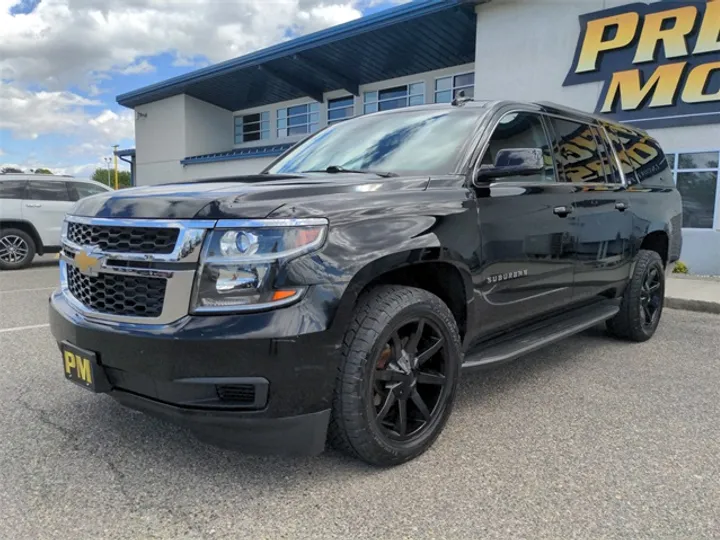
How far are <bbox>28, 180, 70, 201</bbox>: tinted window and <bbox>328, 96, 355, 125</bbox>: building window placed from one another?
11.2 metres

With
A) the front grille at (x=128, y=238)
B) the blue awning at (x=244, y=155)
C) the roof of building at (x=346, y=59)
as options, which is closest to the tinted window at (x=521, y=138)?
the front grille at (x=128, y=238)

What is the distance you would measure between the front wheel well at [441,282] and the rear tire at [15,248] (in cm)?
1059

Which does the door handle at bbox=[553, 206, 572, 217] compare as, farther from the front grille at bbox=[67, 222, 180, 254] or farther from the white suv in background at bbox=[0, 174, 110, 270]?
the white suv in background at bbox=[0, 174, 110, 270]

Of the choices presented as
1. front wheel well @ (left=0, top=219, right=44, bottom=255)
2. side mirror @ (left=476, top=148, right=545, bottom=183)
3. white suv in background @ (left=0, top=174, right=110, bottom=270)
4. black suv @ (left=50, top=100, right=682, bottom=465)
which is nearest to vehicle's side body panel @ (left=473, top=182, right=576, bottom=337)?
black suv @ (left=50, top=100, right=682, bottom=465)

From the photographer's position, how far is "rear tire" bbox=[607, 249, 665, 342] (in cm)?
505

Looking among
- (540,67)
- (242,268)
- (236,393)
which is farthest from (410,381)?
(540,67)

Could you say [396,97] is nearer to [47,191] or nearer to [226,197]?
[47,191]

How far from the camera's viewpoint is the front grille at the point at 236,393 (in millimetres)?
2260

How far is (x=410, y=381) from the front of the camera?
2.72m

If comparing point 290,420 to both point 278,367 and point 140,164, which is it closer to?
point 278,367

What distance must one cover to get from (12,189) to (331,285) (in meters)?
10.9

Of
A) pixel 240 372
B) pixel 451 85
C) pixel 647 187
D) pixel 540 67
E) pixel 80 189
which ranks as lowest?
pixel 240 372

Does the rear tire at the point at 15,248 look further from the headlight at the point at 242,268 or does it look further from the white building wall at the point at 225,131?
the headlight at the point at 242,268

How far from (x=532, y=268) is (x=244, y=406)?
2089 millimetres
